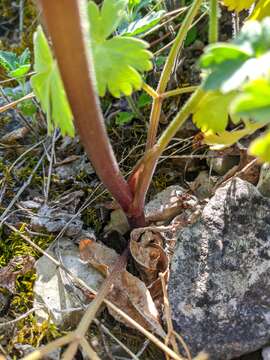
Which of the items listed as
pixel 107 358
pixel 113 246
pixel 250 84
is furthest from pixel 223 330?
pixel 250 84

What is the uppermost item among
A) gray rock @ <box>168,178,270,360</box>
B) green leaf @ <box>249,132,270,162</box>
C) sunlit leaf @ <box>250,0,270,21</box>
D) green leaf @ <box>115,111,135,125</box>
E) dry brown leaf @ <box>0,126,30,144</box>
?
green leaf @ <box>249,132,270,162</box>

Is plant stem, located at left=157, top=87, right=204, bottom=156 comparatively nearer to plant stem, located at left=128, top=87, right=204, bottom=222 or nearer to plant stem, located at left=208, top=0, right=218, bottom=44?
plant stem, located at left=128, top=87, right=204, bottom=222

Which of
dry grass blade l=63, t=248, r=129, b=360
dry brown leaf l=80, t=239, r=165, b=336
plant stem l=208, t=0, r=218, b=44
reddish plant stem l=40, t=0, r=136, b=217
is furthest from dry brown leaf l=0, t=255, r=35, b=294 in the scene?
plant stem l=208, t=0, r=218, b=44

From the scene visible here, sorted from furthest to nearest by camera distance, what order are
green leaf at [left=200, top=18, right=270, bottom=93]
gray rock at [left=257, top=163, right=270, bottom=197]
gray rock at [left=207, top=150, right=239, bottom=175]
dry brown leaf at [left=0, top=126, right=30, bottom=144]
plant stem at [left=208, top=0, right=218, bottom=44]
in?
dry brown leaf at [left=0, top=126, right=30, bottom=144] < gray rock at [left=207, top=150, right=239, bottom=175] < gray rock at [left=257, top=163, right=270, bottom=197] < plant stem at [left=208, top=0, right=218, bottom=44] < green leaf at [left=200, top=18, right=270, bottom=93]

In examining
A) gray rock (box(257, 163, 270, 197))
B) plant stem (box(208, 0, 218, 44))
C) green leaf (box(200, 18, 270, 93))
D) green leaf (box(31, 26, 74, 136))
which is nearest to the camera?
green leaf (box(200, 18, 270, 93))

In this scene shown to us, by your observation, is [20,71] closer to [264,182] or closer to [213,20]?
[213,20]

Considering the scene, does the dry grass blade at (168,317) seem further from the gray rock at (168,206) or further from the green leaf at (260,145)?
the green leaf at (260,145)

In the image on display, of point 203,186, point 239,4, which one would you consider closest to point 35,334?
point 203,186
